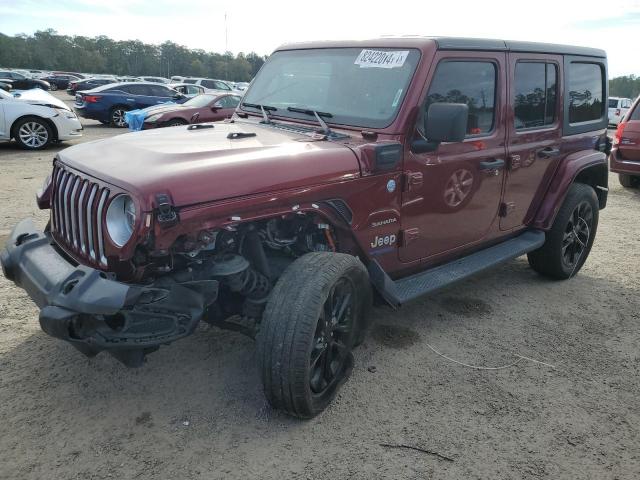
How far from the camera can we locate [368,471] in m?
2.59

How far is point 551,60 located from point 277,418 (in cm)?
355

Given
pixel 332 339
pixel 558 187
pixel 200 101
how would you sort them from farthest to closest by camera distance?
pixel 200 101 → pixel 558 187 → pixel 332 339

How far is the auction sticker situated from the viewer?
11.3ft

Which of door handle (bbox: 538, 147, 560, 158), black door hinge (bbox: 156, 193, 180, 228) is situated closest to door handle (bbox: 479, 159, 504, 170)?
door handle (bbox: 538, 147, 560, 158)

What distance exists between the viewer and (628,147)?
923 cm

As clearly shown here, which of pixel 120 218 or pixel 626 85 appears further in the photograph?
pixel 626 85

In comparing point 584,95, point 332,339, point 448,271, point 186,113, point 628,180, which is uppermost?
point 584,95

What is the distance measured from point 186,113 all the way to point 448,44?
35.4ft

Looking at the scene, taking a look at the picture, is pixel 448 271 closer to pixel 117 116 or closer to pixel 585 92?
pixel 585 92

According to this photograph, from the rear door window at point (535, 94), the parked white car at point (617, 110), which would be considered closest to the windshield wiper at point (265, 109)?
the rear door window at point (535, 94)

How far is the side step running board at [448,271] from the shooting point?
3279 mm

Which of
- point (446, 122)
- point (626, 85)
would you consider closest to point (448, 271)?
point (446, 122)

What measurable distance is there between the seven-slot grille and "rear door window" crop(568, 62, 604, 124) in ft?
12.9

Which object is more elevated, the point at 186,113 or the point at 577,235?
the point at 186,113
